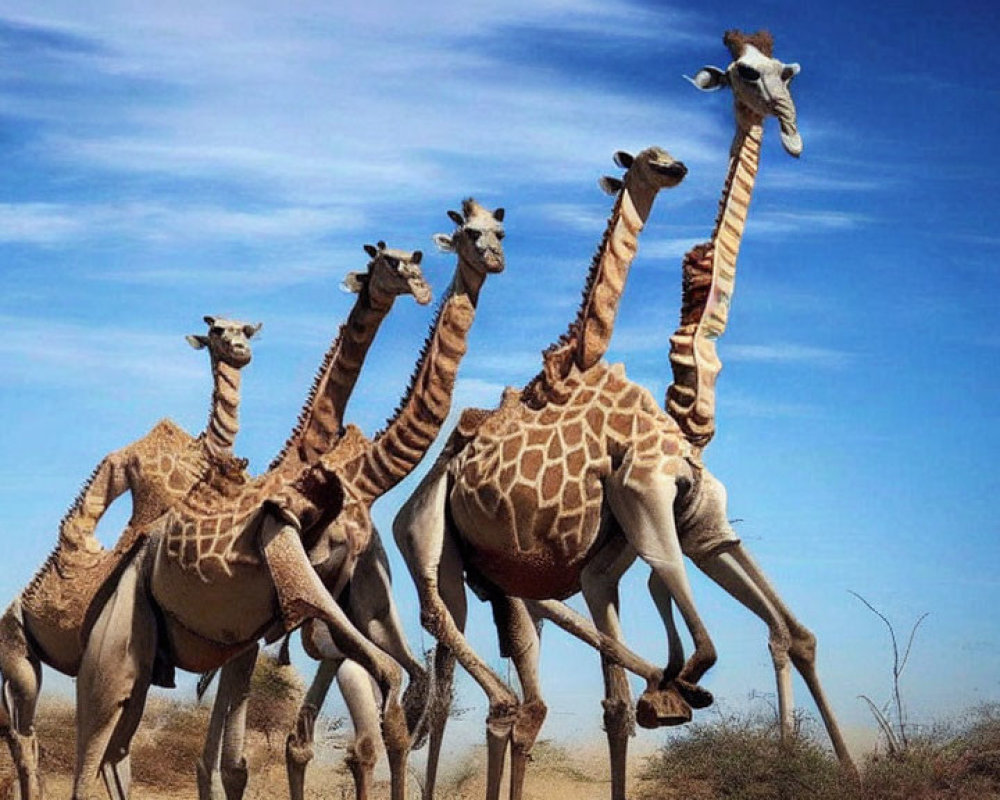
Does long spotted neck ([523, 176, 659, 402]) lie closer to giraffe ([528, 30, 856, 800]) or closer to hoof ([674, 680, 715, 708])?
giraffe ([528, 30, 856, 800])

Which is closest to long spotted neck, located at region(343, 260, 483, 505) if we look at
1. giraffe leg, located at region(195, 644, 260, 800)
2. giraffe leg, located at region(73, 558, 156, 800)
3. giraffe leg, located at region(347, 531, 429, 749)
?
giraffe leg, located at region(347, 531, 429, 749)

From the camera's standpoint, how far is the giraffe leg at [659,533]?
38.8ft

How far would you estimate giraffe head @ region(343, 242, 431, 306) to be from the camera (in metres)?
12.8

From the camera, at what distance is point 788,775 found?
43.9ft

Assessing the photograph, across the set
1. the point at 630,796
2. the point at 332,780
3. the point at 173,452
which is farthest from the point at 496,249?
the point at 332,780

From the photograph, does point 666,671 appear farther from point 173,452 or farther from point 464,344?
point 173,452

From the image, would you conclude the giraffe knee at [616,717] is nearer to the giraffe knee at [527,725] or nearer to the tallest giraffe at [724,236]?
the giraffe knee at [527,725]

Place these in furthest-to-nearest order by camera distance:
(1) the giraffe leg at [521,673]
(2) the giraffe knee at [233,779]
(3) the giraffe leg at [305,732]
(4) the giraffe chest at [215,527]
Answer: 1. (2) the giraffe knee at [233,779]
2. (3) the giraffe leg at [305,732]
3. (1) the giraffe leg at [521,673]
4. (4) the giraffe chest at [215,527]

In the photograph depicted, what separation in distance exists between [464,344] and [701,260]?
1887 millimetres

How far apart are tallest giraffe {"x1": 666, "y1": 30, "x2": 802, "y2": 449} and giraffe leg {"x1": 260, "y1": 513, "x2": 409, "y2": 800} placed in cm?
267

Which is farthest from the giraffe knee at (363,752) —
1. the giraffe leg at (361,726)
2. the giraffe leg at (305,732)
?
the giraffe leg at (305,732)

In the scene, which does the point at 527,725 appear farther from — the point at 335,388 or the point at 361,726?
the point at 335,388

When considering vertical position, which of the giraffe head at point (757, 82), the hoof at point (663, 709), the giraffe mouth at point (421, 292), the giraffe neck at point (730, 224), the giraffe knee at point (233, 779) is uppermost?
the giraffe head at point (757, 82)

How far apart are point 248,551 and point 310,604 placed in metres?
0.66
